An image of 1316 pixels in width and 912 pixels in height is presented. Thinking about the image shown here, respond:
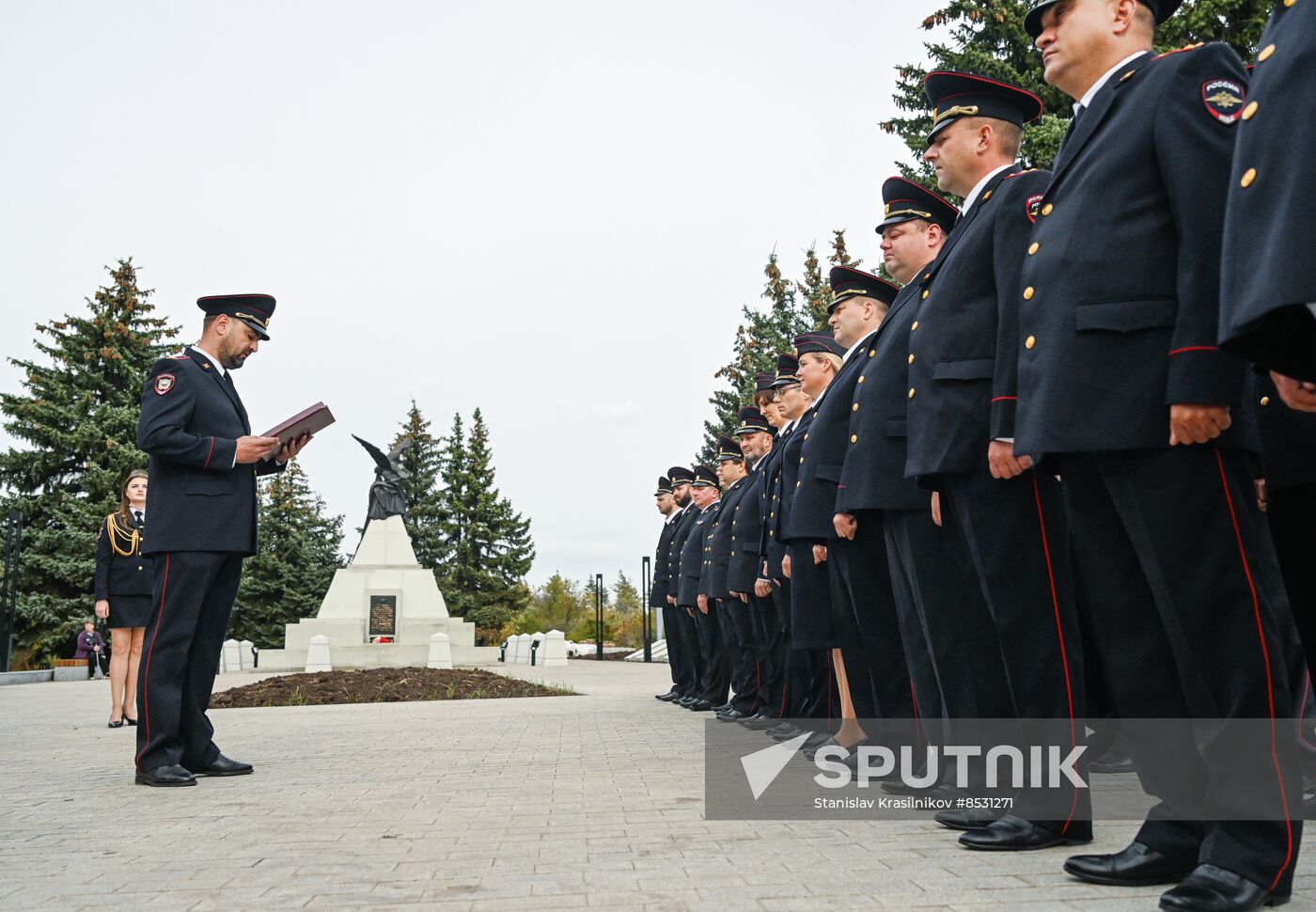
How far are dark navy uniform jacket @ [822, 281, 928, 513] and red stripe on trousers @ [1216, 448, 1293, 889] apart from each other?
5.16 feet

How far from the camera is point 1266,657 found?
8.35ft

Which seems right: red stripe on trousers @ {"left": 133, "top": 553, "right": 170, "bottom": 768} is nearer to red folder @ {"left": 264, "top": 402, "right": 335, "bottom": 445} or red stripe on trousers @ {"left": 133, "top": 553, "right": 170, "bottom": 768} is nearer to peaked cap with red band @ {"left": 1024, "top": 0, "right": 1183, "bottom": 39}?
red folder @ {"left": 264, "top": 402, "right": 335, "bottom": 445}

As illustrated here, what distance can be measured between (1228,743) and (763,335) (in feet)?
97.6

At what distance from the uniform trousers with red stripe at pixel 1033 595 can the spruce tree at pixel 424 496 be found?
2086 inches

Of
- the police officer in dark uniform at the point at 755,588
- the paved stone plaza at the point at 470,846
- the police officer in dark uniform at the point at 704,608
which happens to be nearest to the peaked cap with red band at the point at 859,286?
the police officer in dark uniform at the point at 755,588

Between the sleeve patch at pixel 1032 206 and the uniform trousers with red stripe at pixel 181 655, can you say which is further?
the uniform trousers with red stripe at pixel 181 655

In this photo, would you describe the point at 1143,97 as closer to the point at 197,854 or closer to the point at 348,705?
the point at 197,854

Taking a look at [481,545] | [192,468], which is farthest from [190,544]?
[481,545]

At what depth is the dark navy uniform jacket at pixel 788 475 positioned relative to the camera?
605 centimetres

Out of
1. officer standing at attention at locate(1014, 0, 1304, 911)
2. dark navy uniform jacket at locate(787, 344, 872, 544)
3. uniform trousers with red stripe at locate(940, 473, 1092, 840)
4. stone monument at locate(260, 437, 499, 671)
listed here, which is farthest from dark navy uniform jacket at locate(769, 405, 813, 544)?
stone monument at locate(260, 437, 499, 671)

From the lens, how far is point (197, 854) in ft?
11.1

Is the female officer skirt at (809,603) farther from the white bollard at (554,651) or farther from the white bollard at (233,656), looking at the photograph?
the white bollard at (233,656)

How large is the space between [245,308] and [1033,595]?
14.5 feet

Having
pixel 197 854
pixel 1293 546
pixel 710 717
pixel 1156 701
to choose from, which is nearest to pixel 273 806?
pixel 197 854
